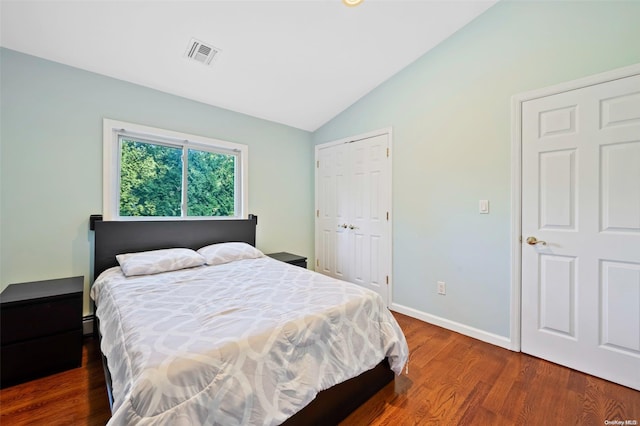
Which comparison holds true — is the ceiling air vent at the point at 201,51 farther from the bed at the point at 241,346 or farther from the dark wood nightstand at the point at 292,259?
the dark wood nightstand at the point at 292,259

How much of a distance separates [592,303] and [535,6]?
2.27m

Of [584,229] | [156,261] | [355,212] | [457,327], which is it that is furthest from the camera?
[355,212]

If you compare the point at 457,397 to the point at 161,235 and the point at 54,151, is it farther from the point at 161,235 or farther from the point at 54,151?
the point at 54,151

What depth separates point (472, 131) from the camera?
7.79 ft

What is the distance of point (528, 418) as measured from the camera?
4.67 ft

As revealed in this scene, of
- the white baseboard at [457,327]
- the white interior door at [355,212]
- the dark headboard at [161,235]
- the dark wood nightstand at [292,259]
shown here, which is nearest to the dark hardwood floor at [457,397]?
the white baseboard at [457,327]

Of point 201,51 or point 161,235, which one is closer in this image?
point 201,51

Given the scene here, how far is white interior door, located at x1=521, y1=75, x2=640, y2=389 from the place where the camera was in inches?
66.7

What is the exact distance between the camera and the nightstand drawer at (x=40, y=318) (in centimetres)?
164

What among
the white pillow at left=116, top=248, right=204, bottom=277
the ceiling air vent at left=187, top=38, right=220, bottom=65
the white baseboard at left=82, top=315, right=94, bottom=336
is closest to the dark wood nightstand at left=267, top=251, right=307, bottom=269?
the white pillow at left=116, top=248, right=204, bottom=277

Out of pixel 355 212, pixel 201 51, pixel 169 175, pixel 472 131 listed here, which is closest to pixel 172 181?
pixel 169 175

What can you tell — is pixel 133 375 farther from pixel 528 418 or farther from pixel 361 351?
pixel 528 418

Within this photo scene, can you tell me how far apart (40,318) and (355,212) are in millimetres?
2927

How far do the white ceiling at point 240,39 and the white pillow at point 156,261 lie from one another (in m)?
1.64
